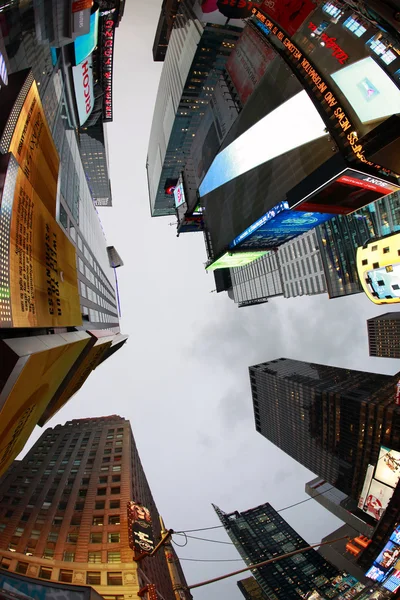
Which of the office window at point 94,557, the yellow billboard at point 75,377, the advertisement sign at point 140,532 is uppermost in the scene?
the yellow billboard at point 75,377

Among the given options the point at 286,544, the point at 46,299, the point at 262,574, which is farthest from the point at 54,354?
the point at 286,544

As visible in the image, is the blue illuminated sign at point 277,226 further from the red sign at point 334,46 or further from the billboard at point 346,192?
the red sign at point 334,46

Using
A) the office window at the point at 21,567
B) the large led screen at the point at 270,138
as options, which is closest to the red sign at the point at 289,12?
the large led screen at the point at 270,138

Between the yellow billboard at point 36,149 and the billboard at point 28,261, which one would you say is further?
the yellow billboard at point 36,149

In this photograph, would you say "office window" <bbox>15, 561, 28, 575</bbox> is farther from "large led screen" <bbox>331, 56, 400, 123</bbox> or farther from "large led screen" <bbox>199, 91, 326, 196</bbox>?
"large led screen" <bbox>199, 91, 326, 196</bbox>

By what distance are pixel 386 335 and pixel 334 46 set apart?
167 meters

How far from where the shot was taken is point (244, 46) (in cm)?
8138

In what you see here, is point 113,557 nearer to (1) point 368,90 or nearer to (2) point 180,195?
(1) point 368,90

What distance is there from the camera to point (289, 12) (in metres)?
21.4

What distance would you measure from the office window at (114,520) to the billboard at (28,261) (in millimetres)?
23688

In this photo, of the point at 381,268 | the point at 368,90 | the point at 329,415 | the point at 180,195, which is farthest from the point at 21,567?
the point at 329,415

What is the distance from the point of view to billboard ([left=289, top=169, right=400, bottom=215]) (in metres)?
Answer: 25.2

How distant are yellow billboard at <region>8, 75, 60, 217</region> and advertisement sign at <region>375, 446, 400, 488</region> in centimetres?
5124

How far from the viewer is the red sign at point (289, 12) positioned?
20.5m
